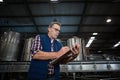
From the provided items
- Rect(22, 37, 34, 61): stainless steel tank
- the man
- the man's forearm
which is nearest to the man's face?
the man

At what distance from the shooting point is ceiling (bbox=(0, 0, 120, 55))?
6949 millimetres

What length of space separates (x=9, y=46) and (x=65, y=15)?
380cm

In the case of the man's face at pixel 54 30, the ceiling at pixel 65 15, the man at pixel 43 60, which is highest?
the ceiling at pixel 65 15

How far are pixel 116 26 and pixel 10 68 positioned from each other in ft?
23.6

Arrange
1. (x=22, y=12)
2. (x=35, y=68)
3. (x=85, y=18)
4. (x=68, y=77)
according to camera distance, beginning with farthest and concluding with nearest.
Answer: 1. (x=85, y=18)
2. (x=22, y=12)
3. (x=68, y=77)
4. (x=35, y=68)

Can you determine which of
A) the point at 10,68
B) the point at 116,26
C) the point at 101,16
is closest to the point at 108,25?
the point at 116,26

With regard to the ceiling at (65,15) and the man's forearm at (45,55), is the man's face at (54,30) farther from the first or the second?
the ceiling at (65,15)

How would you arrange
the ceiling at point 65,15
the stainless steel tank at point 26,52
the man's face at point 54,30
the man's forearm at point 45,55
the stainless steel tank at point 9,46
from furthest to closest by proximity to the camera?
the ceiling at point 65,15, the stainless steel tank at point 26,52, the stainless steel tank at point 9,46, the man's face at point 54,30, the man's forearm at point 45,55

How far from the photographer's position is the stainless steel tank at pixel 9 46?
4870 mm

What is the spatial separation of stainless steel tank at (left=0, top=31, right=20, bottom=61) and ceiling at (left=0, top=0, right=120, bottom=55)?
2.15 metres

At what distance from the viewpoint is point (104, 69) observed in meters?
4.65

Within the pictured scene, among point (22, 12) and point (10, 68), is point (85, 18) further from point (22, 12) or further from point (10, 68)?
point (10, 68)

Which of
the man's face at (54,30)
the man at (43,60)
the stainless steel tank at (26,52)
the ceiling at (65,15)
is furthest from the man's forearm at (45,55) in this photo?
Result: the ceiling at (65,15)

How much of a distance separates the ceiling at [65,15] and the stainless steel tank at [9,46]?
215 cm
